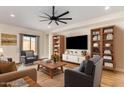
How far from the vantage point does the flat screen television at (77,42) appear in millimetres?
5414

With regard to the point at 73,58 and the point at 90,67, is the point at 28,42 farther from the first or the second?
the point at 90,67

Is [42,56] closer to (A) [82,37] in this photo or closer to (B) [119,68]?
(A) [82,37]

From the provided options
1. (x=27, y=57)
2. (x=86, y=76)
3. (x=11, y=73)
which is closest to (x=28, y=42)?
(x=27, y=57)

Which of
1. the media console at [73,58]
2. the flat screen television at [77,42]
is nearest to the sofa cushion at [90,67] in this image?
the media console at [73,58]

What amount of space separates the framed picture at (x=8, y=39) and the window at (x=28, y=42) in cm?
68

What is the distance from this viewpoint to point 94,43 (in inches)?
191

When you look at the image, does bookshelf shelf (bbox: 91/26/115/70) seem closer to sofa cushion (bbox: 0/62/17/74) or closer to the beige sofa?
the beige sofa

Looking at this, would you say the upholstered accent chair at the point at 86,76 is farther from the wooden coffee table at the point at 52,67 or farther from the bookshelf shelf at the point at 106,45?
the bookshelf shelf at the point at 106,45

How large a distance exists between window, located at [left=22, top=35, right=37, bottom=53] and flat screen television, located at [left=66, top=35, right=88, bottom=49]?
2.64m

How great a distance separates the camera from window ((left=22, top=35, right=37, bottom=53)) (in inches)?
259

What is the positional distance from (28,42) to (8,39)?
147cm

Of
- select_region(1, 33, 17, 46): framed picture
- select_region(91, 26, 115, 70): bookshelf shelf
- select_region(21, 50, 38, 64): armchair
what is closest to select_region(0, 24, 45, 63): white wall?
select_region(1, 33, 17, 46): framed picture
